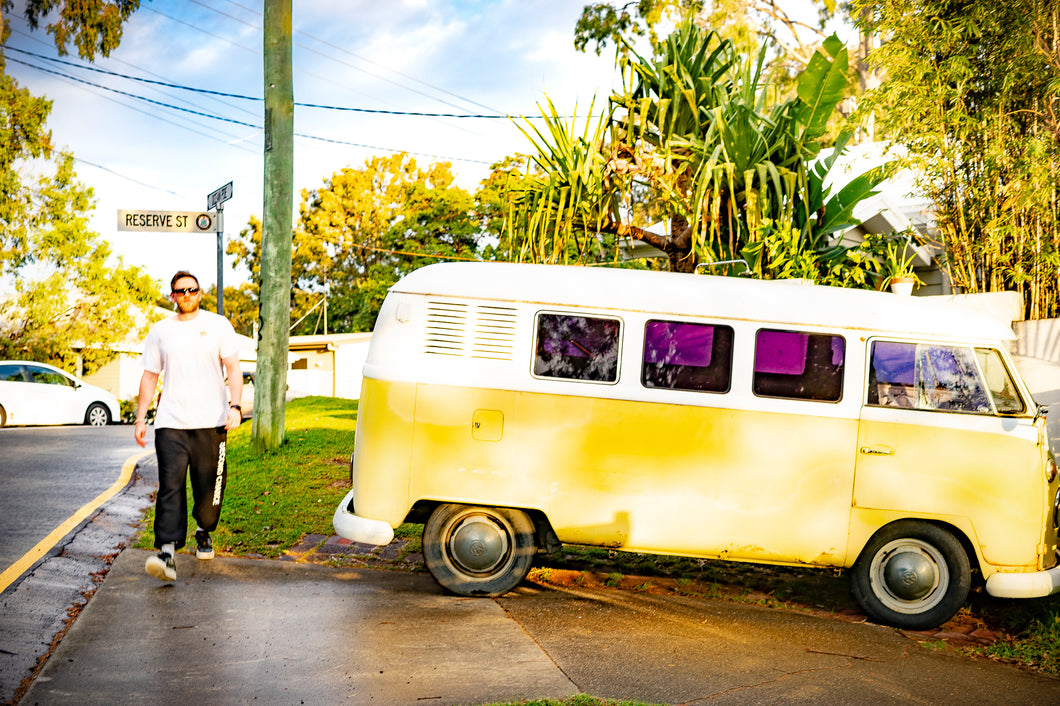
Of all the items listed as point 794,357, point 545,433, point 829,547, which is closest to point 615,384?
point 545,433

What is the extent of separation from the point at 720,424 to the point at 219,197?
8512mm

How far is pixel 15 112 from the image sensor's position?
79.6 ft

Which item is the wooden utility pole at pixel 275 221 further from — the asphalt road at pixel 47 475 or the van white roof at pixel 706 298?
the van white roof at pixel 706 298

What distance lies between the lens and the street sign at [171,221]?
11.8 metres

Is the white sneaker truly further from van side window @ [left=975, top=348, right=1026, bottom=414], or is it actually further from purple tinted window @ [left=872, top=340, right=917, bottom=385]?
van side window @ [left=975, top=348, right=1026, bottom=414]

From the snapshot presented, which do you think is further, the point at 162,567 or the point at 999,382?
the point at 162,567

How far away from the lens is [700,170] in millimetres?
9461

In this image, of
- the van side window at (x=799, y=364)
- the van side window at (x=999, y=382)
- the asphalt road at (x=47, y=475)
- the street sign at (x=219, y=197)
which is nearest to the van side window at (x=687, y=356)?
the van side window at (x=799, y=364)

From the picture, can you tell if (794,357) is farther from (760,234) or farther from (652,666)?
(760,234)

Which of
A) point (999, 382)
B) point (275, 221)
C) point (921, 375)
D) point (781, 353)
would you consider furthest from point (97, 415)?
point (999, 382)

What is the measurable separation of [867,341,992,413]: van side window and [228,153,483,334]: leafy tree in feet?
107

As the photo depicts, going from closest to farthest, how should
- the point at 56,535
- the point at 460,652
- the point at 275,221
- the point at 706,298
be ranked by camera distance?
1. the point at 460,652
2. the point at 706,298
3. the point at 56,535
4. the point at 275,221

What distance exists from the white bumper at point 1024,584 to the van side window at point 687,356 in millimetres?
2004

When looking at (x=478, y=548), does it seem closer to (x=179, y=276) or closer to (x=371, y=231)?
(x=179, y=276)
